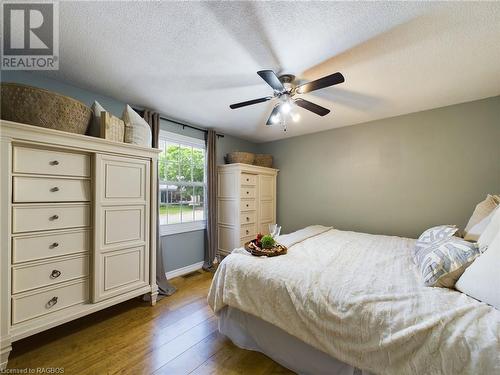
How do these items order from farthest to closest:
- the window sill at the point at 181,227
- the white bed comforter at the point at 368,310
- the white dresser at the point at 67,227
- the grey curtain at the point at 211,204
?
the grey curtain at the point at 211,204
the window sill at the point at 181,227
the white dresser at the point at 67,227
the white bed comforter at the point at 368,310

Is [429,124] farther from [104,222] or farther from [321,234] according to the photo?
[104,222]

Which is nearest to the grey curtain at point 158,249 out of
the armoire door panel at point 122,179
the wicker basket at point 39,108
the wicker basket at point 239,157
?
the armoire door panel at point 122,179

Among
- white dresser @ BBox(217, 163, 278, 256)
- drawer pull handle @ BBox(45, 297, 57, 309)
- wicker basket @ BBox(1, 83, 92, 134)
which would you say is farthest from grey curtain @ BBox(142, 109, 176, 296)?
white dresser @ BBox(217, 163, 278, 256)

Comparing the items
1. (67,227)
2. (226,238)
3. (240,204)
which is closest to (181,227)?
(226,238)

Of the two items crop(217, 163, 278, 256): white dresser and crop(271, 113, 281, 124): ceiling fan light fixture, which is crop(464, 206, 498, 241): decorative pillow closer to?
crop(271, 113, 281, 124): ceiling fan light fixture

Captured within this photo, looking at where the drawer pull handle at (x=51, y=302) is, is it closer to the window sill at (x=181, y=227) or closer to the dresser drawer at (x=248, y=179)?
the window sill at (x=181, y=227)

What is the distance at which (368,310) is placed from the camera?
1.11 metres

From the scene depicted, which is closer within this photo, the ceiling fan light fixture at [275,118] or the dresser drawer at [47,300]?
the dresser drawer at [47,300]

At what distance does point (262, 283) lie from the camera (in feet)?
4.87

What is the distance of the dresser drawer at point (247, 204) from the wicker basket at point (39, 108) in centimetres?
228

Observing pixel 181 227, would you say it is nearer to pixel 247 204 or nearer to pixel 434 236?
pixel 247 204

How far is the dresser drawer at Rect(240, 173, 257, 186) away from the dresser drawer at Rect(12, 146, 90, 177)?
206 centimetres

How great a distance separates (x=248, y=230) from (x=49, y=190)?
101 inches

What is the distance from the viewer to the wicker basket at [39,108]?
1473mm
